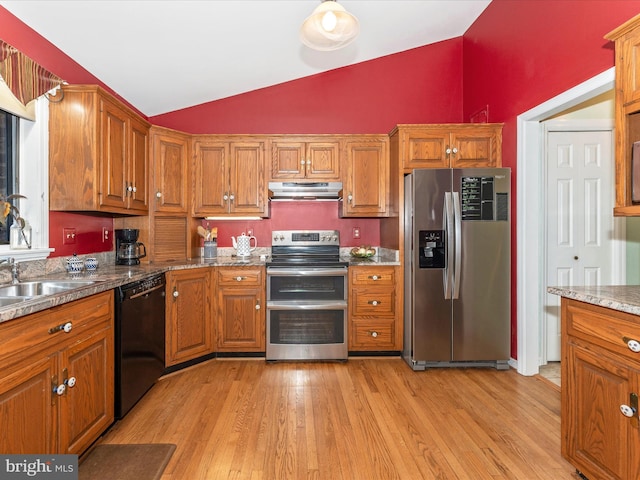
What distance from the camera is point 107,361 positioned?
2.04m

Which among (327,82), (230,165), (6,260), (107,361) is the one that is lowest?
(107,361)

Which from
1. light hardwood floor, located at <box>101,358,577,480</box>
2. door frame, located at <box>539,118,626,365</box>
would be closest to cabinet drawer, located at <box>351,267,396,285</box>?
light hardwood floor, located at <box>101,358,577,480</box>

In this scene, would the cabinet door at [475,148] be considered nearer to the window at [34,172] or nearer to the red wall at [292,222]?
the red wall at [292,222]

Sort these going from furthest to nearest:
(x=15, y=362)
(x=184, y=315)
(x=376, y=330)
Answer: (x=376, y=330)
(x=184, y=315)
(x=15, y=362)

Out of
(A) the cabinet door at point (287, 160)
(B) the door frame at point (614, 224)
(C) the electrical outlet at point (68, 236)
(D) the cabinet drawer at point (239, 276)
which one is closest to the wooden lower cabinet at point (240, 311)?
(D) the cabinet drawer at point (239, 276)

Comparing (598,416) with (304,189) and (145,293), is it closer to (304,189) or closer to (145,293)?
(145,293)

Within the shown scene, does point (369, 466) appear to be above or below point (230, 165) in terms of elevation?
below

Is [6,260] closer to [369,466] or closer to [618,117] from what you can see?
[369,466]

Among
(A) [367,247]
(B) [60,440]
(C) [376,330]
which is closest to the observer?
(B) [60,440]

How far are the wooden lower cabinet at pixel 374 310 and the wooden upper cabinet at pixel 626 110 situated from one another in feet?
6.25

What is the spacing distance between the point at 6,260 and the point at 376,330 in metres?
2.76

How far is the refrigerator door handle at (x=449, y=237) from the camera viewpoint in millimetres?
3016

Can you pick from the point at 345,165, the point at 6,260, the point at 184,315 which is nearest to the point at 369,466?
the point at 184,315

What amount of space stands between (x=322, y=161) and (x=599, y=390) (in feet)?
9.20
